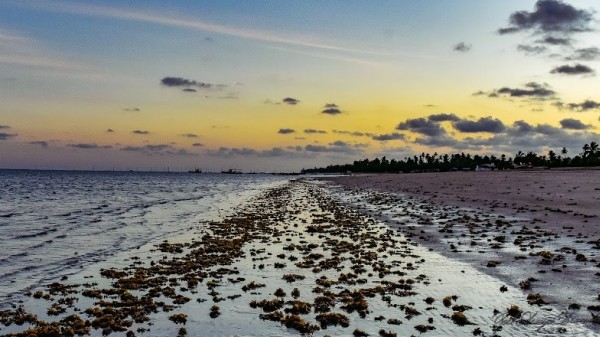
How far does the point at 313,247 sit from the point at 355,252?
3.36m

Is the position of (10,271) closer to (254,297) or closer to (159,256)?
(159,256)

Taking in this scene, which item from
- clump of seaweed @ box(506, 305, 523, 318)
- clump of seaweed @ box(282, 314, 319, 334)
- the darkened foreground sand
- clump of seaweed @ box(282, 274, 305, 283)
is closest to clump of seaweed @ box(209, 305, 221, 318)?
clump of seaweed @ box(282, 314, 319, 334)

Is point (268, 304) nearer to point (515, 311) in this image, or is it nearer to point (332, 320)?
point (332, 320)

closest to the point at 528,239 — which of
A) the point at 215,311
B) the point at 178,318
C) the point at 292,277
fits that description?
the point at 292,277

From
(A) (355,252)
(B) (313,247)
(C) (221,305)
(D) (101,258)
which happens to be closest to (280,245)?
(B) (313,247)

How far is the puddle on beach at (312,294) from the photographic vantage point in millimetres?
14719

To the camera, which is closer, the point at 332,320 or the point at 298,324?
the point at 298,324

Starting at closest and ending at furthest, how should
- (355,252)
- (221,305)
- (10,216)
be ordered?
(221,305) < (355,252) < (10,216)

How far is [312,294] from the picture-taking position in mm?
18609

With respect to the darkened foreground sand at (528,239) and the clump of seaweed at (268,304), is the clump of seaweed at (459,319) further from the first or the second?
the clump of seaweed at (268,304)

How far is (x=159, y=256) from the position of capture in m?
28.0

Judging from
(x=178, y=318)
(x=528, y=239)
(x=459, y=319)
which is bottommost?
(x=178, y=318)

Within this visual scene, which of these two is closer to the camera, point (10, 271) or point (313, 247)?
point (10, 271)

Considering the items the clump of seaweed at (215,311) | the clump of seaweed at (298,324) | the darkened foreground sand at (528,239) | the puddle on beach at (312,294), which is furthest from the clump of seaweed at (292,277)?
the darkened foreground sand at (528,239)
